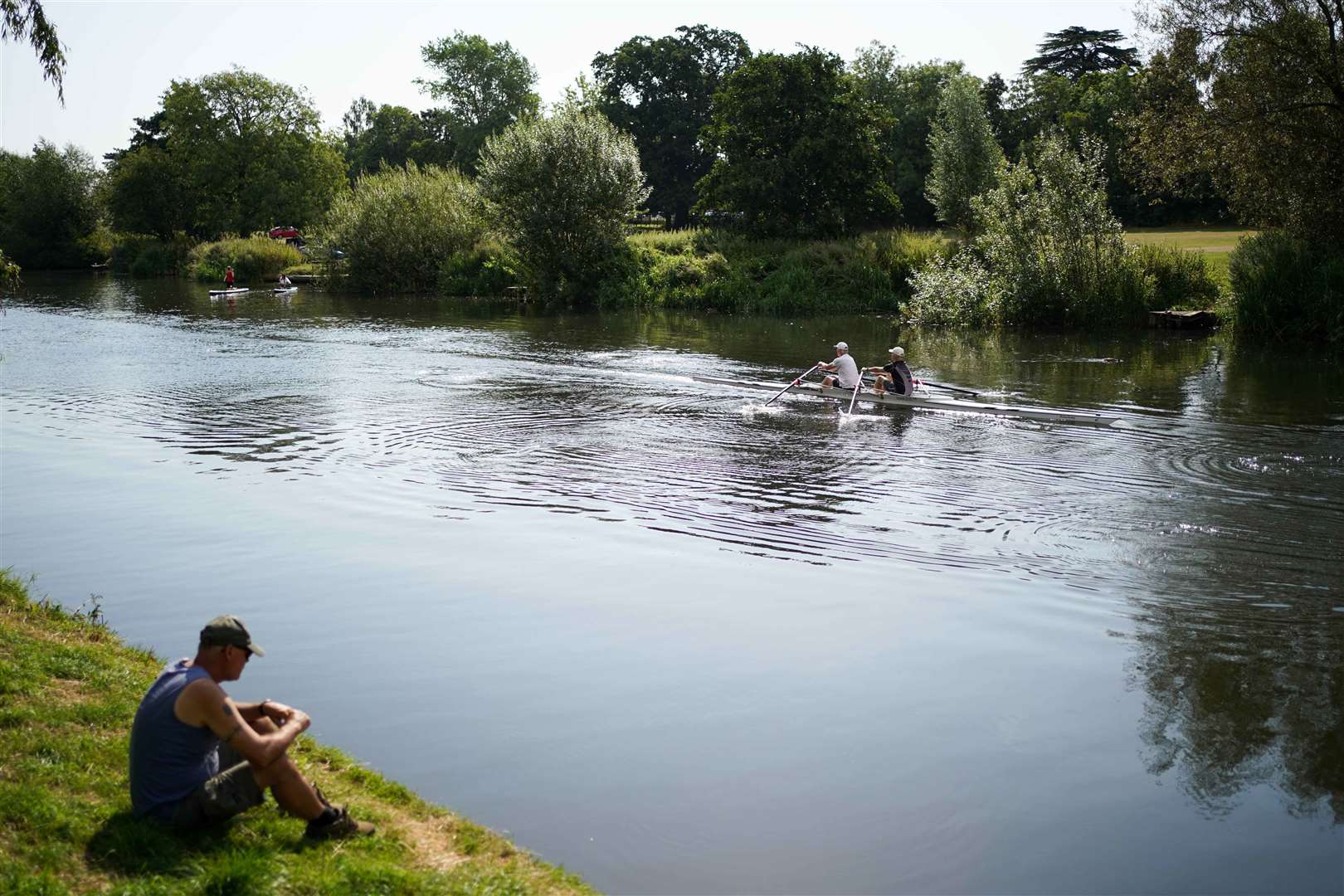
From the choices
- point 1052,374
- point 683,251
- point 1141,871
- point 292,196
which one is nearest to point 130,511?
point 1141,871

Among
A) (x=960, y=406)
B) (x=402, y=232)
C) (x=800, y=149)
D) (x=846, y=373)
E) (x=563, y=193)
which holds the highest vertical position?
(x=800, y=149)

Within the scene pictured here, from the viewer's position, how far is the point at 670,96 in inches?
3044

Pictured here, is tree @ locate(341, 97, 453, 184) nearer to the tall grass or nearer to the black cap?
the tall grass

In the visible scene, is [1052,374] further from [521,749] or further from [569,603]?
[521,749]

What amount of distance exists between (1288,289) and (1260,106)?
18.6ft

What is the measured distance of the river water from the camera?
7.26 m

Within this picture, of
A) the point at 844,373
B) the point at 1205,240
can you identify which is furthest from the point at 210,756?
the point at 1205,240

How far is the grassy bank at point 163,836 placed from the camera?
18.3 feet

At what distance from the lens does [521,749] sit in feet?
27.1

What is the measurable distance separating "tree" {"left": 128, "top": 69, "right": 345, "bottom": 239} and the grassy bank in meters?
83.2

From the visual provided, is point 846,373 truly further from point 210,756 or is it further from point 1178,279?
point 1178,279

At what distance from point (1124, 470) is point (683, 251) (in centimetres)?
4164

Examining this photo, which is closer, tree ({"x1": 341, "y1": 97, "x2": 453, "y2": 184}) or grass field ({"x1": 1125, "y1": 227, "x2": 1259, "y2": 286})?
grass field ({"x1": 1125, "y1": 227, "x2": 1259, "y2": 286})

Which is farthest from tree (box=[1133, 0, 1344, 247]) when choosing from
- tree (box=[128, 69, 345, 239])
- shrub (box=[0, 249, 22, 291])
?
tree (box=[128, 69, 345, 239])
